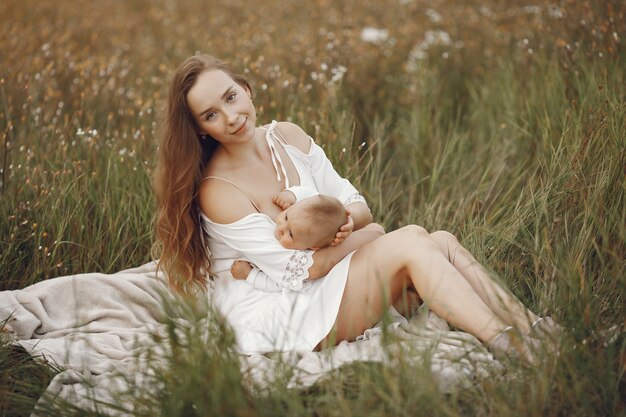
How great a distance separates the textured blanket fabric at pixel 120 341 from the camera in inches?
106

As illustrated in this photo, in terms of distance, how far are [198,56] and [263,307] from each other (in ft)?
3.97

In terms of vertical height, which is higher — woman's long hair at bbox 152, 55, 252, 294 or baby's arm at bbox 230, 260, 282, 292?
woman's long hair at bbox 152, 55, 252, 294

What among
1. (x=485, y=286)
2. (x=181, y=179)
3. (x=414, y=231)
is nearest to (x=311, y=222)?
(x=414, y=231)

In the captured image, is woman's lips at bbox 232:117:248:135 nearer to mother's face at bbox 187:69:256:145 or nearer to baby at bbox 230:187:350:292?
mother's face at bbox 187:69:256:145

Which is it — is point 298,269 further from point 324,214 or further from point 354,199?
point 354,199

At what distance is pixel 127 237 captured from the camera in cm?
424

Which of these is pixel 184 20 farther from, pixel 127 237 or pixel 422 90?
pixel 127 237

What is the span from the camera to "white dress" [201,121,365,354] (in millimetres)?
3182

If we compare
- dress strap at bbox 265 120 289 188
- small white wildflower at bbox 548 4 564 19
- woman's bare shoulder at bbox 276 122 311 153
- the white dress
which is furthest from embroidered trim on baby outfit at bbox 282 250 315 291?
small white wildflower at bbox 548 4 564 19

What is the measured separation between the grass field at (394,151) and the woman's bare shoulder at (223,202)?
0.76m

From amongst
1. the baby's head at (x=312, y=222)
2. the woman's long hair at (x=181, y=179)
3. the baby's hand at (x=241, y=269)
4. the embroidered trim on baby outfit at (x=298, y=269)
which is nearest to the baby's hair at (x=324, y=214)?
the baby's head at (x=312, y=222)

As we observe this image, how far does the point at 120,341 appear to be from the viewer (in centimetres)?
349

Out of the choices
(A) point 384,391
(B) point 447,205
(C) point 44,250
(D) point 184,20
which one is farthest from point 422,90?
(D) point 184,20

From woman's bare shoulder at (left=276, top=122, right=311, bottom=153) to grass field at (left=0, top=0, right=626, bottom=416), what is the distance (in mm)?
617
